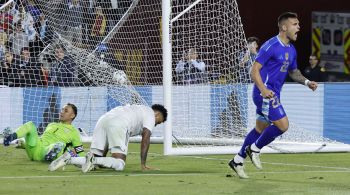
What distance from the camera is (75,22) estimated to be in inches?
828

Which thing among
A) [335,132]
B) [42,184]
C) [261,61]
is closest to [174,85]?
[335,132]

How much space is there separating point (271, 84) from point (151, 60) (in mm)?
6458

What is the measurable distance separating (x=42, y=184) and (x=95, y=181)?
2.45 feet

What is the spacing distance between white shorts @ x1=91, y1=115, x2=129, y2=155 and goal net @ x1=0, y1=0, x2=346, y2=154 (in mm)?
2921

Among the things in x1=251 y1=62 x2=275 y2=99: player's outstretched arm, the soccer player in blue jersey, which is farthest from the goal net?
x1=251 y1=62 x2=275 y2=99: player's outstretched arm

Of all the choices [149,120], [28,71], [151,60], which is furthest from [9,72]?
[149,120]

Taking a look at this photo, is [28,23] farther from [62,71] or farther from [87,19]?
[87,19]

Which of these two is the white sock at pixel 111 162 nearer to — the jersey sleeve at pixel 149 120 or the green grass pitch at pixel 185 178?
the green grass pitch at pixel 185 178

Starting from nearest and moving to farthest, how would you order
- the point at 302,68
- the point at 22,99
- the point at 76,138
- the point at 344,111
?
the point at 76,138 → the point at 344,111 → the point at 22,99 → the point at 302,68

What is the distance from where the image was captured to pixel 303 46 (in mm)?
32156

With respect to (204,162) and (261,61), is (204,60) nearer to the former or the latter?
(204,162)

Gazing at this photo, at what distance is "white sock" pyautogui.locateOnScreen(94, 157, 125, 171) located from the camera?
48.9ft

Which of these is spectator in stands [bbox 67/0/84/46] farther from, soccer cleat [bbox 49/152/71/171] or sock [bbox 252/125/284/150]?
sock [bbox 252/125/284/150]

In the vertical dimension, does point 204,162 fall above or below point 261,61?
below
